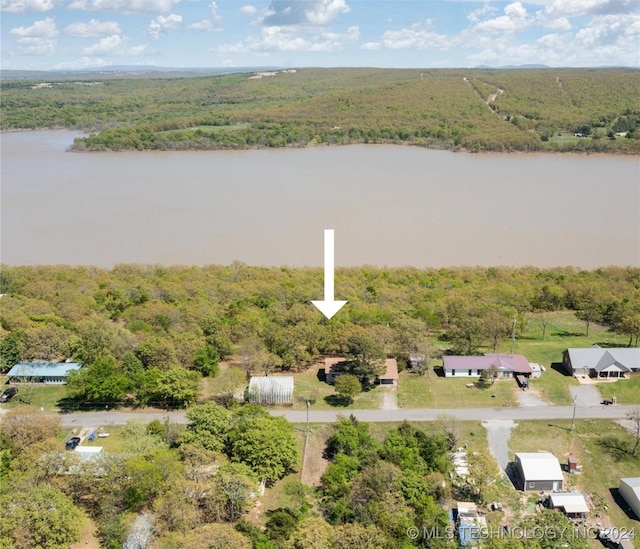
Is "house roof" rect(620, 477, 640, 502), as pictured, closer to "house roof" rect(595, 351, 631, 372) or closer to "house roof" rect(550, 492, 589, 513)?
"house roof" rect(550, 492, 589, 513)

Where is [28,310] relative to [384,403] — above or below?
above

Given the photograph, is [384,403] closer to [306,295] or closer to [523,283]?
[306,295]

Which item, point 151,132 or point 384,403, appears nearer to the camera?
point 384,403

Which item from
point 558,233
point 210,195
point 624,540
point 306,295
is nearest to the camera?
point 624,540

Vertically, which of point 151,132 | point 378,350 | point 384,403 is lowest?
point 384,403

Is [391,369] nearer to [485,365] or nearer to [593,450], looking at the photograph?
[485,365]

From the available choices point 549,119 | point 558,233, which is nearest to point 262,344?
point 558,233

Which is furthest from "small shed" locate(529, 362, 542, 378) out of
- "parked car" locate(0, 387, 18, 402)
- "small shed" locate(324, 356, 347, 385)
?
"parked car" locate(0, 387, 18, 402)

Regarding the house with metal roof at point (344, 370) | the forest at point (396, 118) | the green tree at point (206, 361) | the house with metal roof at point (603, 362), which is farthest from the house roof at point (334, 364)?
the forest at point (396, 118)
